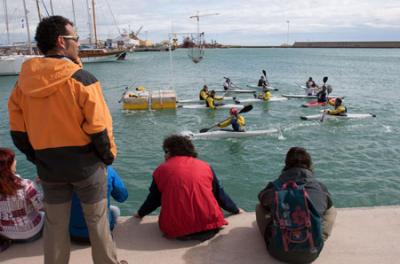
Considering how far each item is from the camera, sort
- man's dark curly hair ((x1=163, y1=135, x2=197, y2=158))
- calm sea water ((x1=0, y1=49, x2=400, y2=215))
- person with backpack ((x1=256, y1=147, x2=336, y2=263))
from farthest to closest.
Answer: calm sea water ((x1=0, y1=49, x2=400, y2=215)), man's dark curly hair ((x1=163, y1=135, x2=197, y2=158)), person with backpack ((x1=256, y1=147, x2=336, y2=263))

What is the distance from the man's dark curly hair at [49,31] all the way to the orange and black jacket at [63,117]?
0.16 meters

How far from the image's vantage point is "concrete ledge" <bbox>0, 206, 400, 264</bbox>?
13.6ft

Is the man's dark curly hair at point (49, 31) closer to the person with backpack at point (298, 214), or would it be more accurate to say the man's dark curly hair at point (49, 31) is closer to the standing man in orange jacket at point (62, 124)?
the standing man in orange jacket at point (62, 124)

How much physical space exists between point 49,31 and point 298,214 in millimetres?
2863

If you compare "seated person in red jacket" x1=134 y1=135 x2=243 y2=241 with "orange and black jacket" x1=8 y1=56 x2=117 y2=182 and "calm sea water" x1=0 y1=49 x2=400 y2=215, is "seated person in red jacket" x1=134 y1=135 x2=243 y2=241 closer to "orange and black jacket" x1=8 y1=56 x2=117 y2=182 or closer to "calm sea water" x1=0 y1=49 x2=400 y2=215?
"orange and black jacket" x1=8 y1=56 x2=117 y2=182

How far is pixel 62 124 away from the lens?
2.84m

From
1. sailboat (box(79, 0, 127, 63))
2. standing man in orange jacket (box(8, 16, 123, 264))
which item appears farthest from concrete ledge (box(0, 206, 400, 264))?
sailboat (box(79, 0, 127, 63))

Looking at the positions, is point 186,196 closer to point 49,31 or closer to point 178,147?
point 178,147

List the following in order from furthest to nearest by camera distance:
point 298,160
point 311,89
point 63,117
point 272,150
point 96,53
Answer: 1. point 96,53
2. point 311,89
3. point 272,150
4. point 298,160
5. point 63,117

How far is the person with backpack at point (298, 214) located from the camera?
379 cm

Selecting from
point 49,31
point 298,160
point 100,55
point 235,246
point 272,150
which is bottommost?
point 272,150

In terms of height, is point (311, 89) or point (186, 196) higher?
point (186, 196)

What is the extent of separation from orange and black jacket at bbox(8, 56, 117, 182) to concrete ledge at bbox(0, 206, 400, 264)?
1.64 m

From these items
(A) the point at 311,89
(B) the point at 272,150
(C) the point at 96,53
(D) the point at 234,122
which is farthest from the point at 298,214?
(C) the point at 96,53
